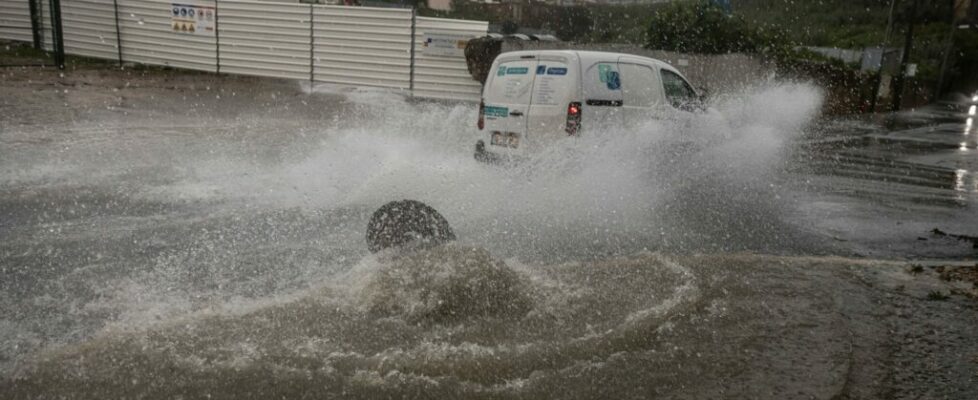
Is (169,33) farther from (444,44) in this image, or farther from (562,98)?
(562,98)

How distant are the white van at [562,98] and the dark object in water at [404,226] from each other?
3.21 meters

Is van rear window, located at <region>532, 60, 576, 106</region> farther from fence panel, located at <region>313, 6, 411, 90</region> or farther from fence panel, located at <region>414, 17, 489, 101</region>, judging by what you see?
fence panel, located at <region>313, 6, 411, 90</region>

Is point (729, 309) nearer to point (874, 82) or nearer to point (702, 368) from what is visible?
point (702, 368)

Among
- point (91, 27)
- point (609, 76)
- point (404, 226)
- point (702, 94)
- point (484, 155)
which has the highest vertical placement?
point (609, 76)

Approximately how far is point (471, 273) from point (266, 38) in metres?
17.1

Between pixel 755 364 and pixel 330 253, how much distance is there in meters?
3.32

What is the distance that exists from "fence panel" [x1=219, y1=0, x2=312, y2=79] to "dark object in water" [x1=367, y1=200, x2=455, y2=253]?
50.3 ft

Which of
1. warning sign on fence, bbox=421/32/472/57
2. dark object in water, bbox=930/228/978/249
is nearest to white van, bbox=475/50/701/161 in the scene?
dark object in water, bbox=930/228/978/249

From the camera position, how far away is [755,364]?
155 inches

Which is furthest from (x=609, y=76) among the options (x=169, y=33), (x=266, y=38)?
(x=169, y=33)

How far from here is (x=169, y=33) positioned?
68.7 feet

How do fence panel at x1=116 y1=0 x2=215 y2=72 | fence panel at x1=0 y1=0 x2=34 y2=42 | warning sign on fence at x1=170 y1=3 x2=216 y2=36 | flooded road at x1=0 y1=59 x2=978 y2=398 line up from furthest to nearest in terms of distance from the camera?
fence panel at x1=0 y1=0 x2=34 y2=42 → fence panel at x1=116 y1=0 x2=215 y2=72 → warning sign on fence at x1=170 y1=3 x2=216 y2=36 → flooded road at x1=0 y1=59 x2=978 y2=398

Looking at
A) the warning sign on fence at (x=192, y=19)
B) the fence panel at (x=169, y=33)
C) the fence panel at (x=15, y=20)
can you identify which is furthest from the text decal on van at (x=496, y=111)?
the fence panel at (x=15, y=20)

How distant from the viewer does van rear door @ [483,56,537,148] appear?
28.7ft
